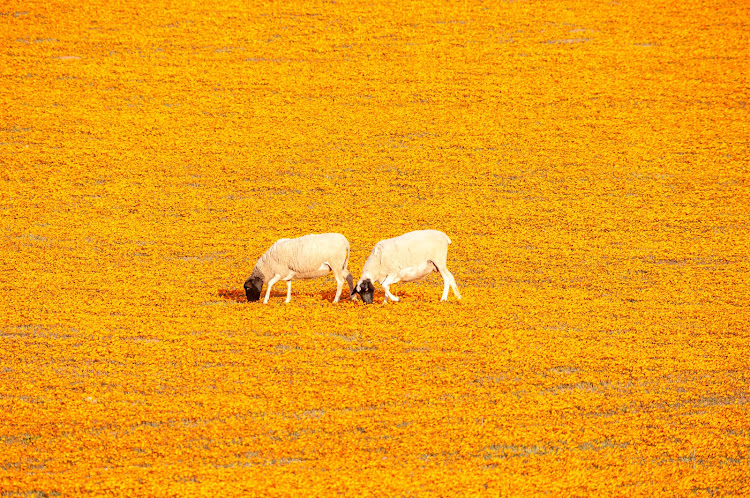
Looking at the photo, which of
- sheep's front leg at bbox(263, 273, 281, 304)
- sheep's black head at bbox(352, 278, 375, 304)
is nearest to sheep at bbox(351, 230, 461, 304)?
sheep's black head at bbox(352, 278, 375, 304)

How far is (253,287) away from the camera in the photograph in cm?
1839

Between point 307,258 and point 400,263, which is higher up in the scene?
point 307,258

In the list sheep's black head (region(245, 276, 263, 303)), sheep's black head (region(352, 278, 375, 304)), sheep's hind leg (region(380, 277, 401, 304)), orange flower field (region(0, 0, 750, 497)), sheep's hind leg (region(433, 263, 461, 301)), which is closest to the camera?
orange flower field (region(0, 0, 750, 497))

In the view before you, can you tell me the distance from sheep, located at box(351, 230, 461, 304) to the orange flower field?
506 mm

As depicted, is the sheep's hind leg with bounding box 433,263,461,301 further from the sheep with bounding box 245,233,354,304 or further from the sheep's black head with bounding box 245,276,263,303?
the sheep's black head with bounding box 245,276,263,303

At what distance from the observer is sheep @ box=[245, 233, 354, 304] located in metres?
18.0

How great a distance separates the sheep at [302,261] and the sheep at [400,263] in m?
0.65

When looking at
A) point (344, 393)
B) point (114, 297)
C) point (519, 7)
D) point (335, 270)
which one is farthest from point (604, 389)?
point (519, 7)

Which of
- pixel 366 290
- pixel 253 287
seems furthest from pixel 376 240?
pixel 253 287

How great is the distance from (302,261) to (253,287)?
138 cm

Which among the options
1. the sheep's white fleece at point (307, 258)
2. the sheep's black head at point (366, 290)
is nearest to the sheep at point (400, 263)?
the sheep's black head at point (366, 290)

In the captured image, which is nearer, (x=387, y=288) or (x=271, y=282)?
(x=387, y=288)

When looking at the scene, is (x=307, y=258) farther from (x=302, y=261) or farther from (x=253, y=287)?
(x=253, y=287)

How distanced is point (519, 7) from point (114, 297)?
3572cm
